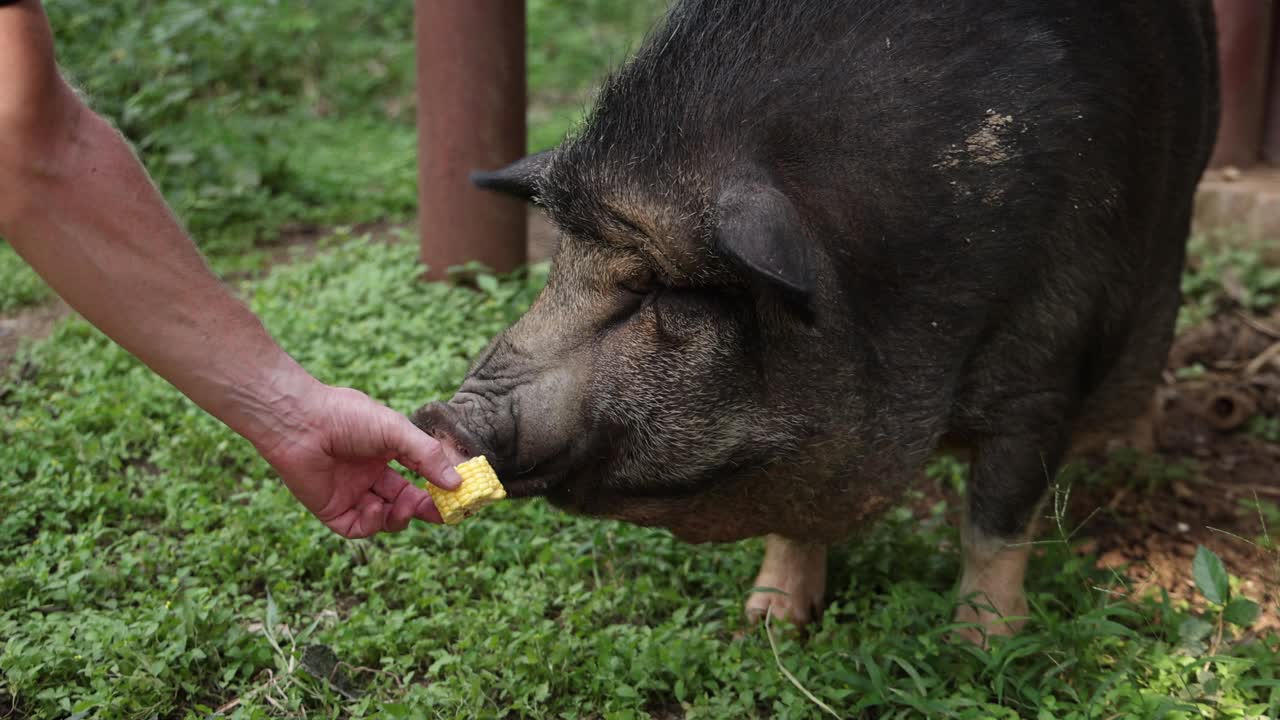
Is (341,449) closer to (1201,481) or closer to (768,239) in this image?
(768,239)

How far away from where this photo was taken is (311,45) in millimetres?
9953

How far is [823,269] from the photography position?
10.0 feet

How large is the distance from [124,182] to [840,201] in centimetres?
168

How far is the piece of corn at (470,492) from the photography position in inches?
111

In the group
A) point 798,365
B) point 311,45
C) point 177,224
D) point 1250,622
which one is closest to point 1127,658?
point 1250,622

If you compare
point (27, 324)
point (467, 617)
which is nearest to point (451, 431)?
point (467, 617)

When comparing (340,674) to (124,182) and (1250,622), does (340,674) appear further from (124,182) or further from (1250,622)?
(1250,622)

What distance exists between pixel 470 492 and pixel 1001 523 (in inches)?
62.4

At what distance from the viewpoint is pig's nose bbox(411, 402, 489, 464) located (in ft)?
9.76

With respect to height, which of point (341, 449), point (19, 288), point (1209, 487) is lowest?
point (1209, 487)

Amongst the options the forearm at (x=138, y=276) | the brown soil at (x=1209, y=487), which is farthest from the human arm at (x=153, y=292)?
the brown soil at (x=1209, y=487)

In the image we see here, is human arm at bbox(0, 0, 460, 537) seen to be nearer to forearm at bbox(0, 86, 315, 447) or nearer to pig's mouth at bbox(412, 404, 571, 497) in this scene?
forearm at bbox(0, 86, 315, 447)

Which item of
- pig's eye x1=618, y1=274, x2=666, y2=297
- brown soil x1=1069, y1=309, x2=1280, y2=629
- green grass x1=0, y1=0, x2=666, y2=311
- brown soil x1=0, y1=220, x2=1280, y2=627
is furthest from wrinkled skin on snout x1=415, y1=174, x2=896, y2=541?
green grass x1=0, y1=0, x2=666, y2=311

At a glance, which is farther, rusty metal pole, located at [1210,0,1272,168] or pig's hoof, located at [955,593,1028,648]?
rusty metal pole, located at [1210,0,1272,168]
